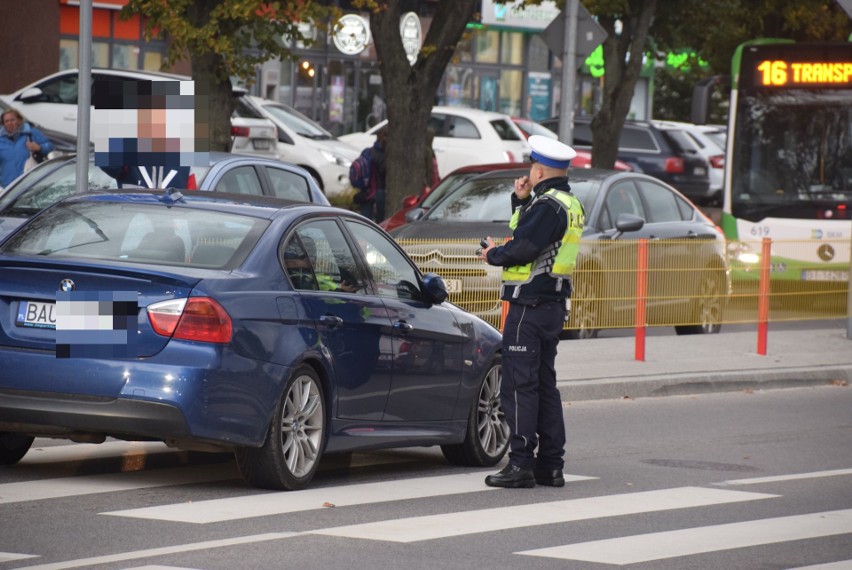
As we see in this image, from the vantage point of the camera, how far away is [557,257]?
918 cm

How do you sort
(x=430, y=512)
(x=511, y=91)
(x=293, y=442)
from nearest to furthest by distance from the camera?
(x=430, y=512) → (x=293, y=442) → (x=511, y=91)

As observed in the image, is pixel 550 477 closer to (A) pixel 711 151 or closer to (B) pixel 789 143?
(B) pixel 789 143

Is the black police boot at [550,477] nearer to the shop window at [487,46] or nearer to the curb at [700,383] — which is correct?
the curb at [700,383]

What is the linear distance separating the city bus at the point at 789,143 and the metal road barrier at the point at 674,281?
2676mm

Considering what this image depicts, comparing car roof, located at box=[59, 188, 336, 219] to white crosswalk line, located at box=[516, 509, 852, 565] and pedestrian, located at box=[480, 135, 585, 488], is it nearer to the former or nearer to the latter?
pedestrian, located at box=[480, 135, 585, 488]

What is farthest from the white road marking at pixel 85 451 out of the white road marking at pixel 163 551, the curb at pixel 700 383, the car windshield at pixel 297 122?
the car windshield at pixel 297 122

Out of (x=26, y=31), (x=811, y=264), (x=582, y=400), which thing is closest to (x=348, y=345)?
(x=582, y=400)

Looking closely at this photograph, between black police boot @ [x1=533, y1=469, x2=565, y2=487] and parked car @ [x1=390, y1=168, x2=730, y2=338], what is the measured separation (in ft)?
16.8

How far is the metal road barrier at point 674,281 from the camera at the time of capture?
14.8 meters

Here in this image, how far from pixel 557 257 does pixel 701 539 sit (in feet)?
6.23

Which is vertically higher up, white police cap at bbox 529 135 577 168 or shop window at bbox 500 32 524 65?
shop window at bbox 500 32 524 65

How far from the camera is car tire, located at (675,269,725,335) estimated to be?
17.1m

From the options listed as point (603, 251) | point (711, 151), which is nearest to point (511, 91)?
point (711, 151)

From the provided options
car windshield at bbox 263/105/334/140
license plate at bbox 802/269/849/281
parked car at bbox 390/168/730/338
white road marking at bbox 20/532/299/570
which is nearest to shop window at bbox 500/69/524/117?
car windshield at bbox 263/105/334/140
